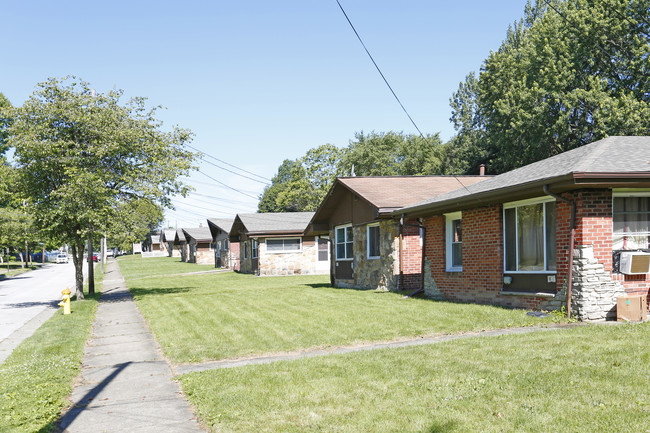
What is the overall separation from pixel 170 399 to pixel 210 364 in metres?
1.96

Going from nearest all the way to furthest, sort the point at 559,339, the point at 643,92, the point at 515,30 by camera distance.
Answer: the point at 559,339 → the point at 643,92 → the point at 515,30

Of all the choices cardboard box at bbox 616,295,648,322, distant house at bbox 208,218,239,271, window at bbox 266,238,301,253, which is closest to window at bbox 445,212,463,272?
cardboard box at bbox 616,295,648,322

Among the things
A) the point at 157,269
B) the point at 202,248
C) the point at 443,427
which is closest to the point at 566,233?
the point at 443,427

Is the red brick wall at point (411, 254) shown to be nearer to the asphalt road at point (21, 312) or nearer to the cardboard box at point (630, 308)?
the cardboard box at point (630, 308)

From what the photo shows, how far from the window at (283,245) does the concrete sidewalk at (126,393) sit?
2578 centimetres

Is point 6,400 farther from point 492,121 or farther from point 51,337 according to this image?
point 492,121

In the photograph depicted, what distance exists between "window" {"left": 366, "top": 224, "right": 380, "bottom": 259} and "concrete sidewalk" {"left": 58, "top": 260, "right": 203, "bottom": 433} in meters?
11.3

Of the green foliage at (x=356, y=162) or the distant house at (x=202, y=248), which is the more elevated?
the green foliage at (x=356, y=162)

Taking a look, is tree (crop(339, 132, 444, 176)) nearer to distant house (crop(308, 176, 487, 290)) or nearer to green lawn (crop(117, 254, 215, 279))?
green lawn (crop(117, 254, 215, 279))

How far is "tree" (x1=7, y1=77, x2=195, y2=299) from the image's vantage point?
63.3 feet

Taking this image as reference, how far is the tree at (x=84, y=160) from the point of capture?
19.3m

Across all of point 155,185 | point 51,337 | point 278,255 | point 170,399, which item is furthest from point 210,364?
point 278,255

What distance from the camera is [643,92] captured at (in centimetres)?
3319

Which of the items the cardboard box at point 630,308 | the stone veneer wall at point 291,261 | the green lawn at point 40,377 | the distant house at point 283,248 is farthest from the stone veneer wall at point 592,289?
the stone veneer wall at point 291,261
